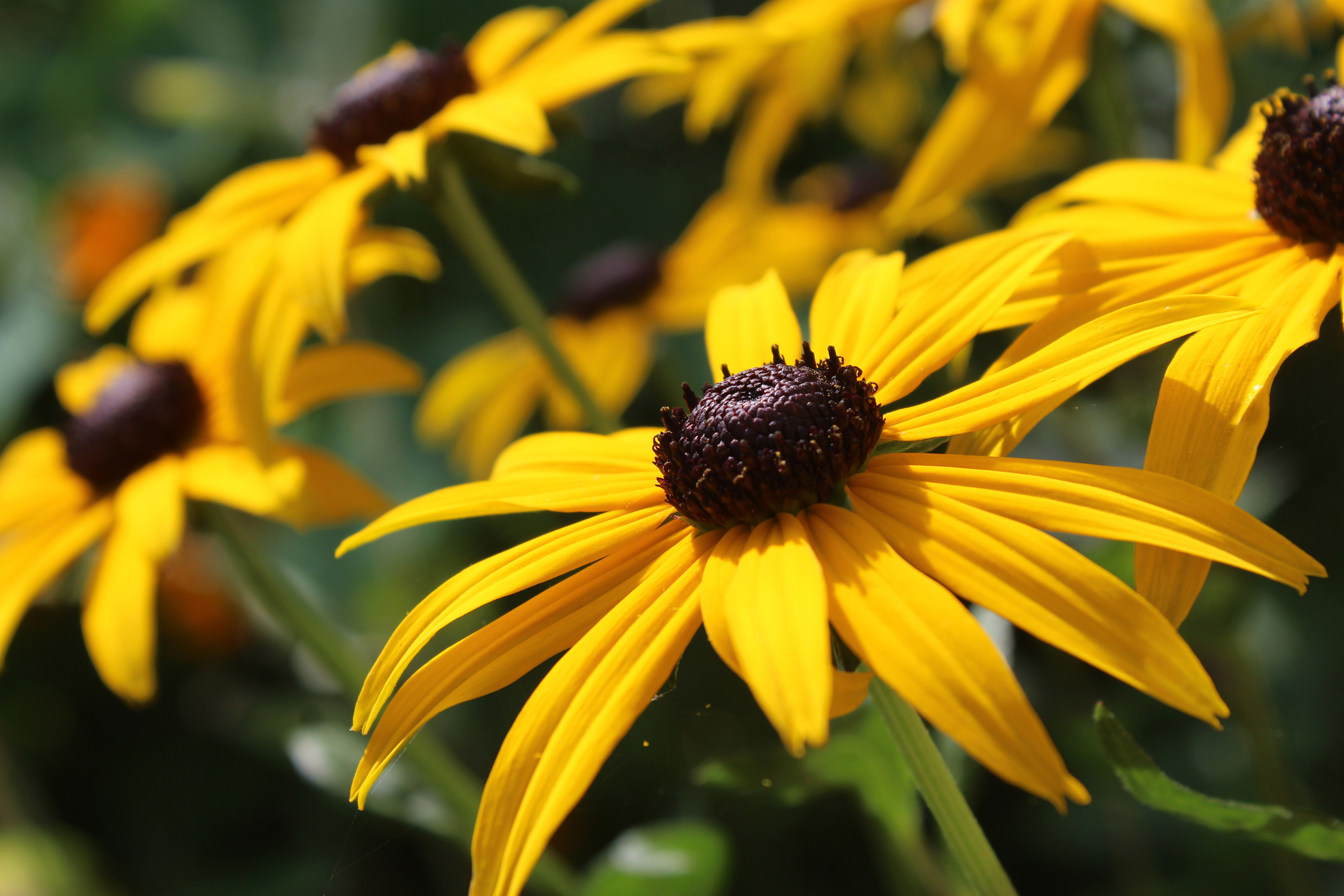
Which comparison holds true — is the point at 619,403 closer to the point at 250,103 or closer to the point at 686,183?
the point at 686,183

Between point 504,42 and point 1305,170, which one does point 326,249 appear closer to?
point 504,42

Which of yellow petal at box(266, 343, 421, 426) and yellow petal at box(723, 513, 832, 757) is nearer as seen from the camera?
yellow petal at box(723, 513, 832, 757)

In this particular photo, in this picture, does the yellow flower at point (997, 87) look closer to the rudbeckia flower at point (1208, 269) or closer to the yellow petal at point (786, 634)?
the rudbeckia flower at point (1208, 269)

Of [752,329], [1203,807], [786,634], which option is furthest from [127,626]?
[1203,807]

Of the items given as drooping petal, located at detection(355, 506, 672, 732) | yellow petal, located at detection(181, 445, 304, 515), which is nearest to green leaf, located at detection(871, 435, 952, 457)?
drooping petal, located at detection(355, 506, 672, 732)

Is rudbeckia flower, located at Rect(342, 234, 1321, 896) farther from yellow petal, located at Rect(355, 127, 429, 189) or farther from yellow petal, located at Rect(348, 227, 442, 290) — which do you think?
yellow petal, located at Rect(348, 227, 442, 290)

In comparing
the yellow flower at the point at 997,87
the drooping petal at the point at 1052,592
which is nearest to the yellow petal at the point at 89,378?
the yellow flower at the point at 997,87

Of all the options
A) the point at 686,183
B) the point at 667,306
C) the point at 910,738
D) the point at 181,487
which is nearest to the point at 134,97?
the point at 686,183
